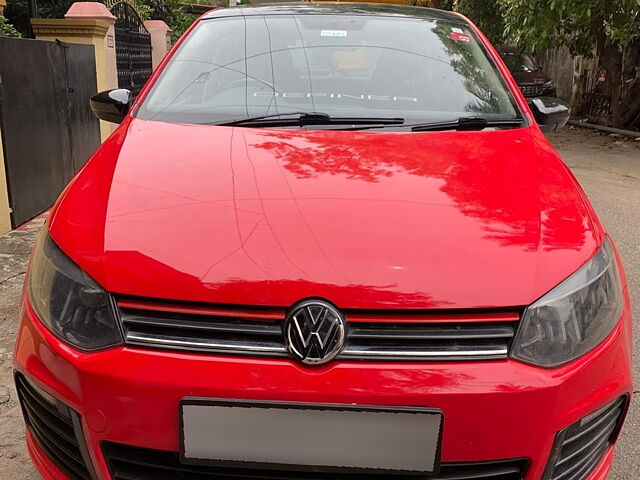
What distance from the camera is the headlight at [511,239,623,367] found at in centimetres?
149

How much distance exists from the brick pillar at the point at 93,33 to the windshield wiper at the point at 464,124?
5.39m

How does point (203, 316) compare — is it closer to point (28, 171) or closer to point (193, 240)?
point (193, 240)

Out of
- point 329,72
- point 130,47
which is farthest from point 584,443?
point 130,47

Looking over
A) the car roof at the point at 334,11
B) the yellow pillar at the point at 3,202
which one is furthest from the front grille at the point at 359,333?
the yellow pillar at the point at 3,202

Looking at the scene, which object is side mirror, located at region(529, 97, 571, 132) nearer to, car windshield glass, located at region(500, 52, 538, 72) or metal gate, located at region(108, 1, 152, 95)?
metal gate, located at region(108, 1, 152, 95)

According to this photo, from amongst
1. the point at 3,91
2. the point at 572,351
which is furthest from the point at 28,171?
the point at 572,351

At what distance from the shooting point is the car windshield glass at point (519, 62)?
13.1 metres

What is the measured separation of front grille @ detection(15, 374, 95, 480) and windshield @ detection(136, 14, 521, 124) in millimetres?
1092

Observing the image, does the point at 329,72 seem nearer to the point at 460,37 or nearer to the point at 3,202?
the point at 460,37

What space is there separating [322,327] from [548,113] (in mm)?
1995

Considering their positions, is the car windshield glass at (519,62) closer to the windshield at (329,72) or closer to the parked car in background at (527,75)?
the parked car in background at (527,75)

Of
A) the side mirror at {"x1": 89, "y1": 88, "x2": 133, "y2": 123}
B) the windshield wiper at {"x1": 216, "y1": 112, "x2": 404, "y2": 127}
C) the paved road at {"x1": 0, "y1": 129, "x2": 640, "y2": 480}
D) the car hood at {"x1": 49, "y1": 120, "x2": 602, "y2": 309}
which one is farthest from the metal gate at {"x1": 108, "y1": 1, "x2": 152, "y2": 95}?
the car hood at {"x1": 49, "y1": 120, "x2": 602, "y2": 309}

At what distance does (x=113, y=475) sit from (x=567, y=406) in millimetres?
1039

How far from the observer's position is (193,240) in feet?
5.19
